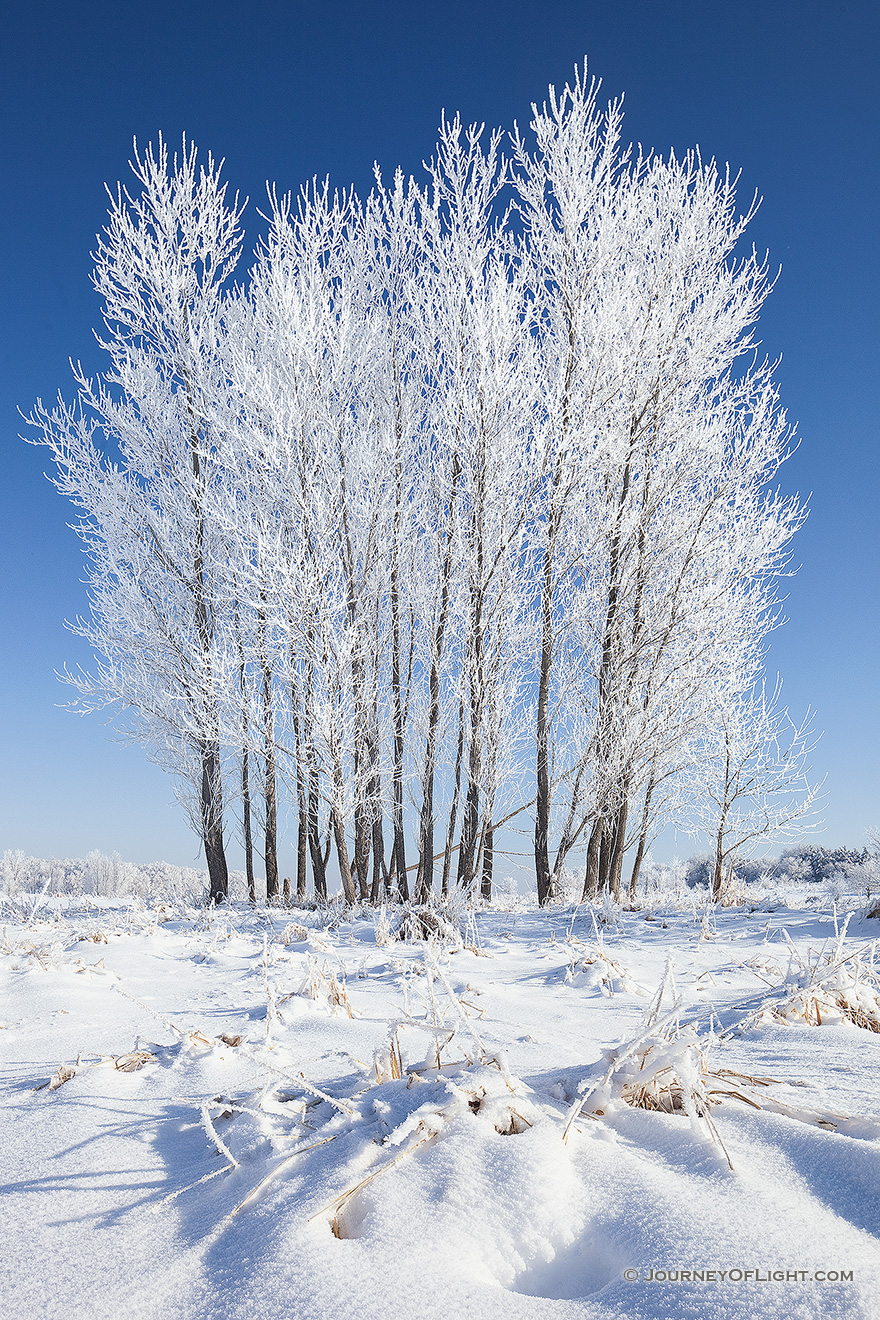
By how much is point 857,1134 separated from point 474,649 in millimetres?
6977

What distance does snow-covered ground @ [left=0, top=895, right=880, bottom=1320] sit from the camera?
691 mm

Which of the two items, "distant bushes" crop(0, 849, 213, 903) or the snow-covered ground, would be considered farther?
"distant bushes" crop(0, 849, 213, 903)

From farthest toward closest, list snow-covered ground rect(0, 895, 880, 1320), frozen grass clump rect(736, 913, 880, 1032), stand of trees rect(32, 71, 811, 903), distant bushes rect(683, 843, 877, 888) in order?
distant bushes rect(683, 843, 877, 888)
stand of trees rect(32, 71, 811, 903)
frozen grass clump rect(736, 913, 880, 1032)
snow-covered ground rect(0, 895, 880, 1320)

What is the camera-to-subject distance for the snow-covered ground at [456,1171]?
691 millimetres

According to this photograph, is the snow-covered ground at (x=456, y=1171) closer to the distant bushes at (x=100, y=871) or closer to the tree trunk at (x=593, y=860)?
the tree trunk at (x=593, y=860)

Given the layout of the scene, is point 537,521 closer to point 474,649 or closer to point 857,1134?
point 474,649

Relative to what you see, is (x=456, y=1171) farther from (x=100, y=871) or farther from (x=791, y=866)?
(x=100, y=871)

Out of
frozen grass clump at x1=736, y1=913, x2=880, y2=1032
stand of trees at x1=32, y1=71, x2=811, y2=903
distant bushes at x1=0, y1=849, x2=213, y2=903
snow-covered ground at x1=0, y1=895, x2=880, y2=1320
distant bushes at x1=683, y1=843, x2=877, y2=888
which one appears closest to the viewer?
snow-covered ground at x1=0, y1=895, x2=880, y2=1320

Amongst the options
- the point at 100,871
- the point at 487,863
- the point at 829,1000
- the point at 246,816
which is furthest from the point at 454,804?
the point at 100,871

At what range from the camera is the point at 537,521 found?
803 cm

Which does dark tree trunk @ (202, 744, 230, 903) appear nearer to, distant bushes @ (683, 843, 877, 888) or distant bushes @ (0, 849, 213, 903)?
distant bushes @ (683, 843, 877, 888)

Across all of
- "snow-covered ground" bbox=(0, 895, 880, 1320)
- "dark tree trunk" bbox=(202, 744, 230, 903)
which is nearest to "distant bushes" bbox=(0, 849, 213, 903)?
"dark tree trunk" bbox=(202, 744, 230, 903)

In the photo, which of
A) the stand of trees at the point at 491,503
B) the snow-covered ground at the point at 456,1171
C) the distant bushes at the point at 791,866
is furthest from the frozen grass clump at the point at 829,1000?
the distant bushes at the point at 791,866

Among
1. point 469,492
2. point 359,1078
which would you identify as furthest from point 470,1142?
point 469,492
